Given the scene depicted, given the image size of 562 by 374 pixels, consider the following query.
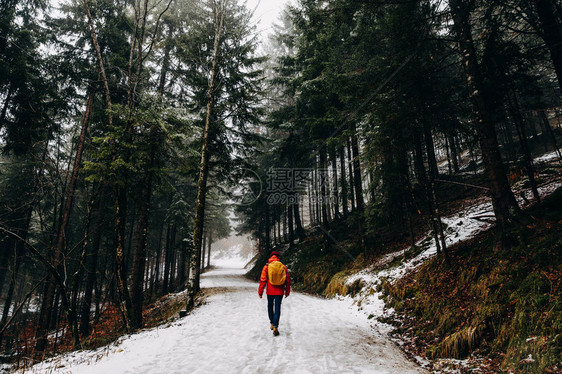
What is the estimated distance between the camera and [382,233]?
1418 cm

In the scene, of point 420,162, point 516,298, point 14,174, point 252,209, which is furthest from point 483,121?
point 14,174

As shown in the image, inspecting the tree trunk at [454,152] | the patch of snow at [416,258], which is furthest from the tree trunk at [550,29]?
the tree trunk at [454,152]

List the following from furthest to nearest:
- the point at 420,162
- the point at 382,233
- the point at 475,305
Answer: the point at 382,233 → the point at 420,162 → the point at 475,305

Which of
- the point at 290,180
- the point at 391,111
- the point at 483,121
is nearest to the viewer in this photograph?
the point at 483,121

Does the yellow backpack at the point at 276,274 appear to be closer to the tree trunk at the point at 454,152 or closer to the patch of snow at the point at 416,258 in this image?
the patch of snow at the point at 416,258

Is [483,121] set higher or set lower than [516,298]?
higher

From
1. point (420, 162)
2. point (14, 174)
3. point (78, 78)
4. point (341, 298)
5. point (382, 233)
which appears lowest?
point (341, 298)

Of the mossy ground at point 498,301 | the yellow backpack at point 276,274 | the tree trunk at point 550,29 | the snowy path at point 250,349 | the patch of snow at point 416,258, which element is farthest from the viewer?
the patch of snow at point 416,258

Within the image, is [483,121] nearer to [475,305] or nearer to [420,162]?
→ [420,162]

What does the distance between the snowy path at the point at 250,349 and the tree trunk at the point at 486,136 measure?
4584 millimetres

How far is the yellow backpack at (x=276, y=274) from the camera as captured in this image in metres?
6.22

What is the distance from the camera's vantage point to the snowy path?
14.3ft

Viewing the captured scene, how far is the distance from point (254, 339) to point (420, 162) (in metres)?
8.23

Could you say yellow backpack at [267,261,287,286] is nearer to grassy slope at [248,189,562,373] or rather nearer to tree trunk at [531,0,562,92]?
grassy slope at [248,189,562,373]
